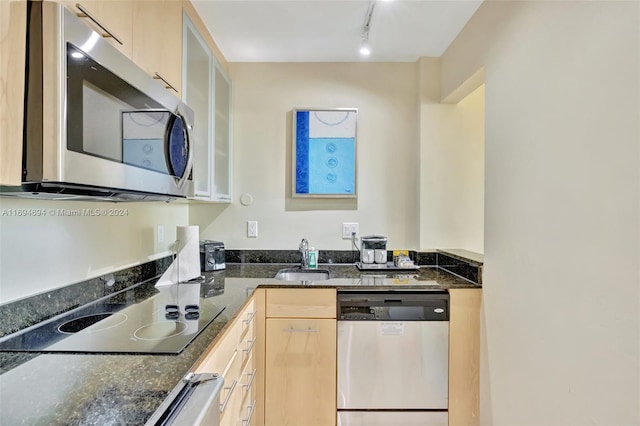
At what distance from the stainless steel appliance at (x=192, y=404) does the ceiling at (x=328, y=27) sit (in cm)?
174

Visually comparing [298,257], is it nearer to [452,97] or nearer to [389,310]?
[389,310]

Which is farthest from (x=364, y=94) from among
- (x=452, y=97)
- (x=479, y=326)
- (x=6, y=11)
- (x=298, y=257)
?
(x=6, y=11)

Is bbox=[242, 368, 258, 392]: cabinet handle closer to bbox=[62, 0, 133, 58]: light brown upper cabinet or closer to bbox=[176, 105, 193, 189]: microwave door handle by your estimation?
bbox=[176, 105, 193, 189]: microwave door handle

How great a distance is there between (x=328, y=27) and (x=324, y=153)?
2.59ft

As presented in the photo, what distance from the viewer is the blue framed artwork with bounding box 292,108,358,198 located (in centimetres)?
234

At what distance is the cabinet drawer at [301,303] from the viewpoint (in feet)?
5.75

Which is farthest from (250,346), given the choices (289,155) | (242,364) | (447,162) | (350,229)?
(447,162)

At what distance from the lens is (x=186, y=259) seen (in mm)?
1804

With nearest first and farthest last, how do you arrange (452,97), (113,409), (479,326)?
(113,409) → (479,326) → (452,97)

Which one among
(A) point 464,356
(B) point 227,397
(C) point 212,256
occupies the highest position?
(C) point 212,256

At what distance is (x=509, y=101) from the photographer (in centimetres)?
143

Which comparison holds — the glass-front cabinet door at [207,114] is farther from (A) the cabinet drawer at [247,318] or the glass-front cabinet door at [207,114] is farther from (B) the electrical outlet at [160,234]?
(A) the cabinet drawer at [247,318]

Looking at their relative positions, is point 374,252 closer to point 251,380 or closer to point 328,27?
point 251,380

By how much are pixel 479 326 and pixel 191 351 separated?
1.48 m
